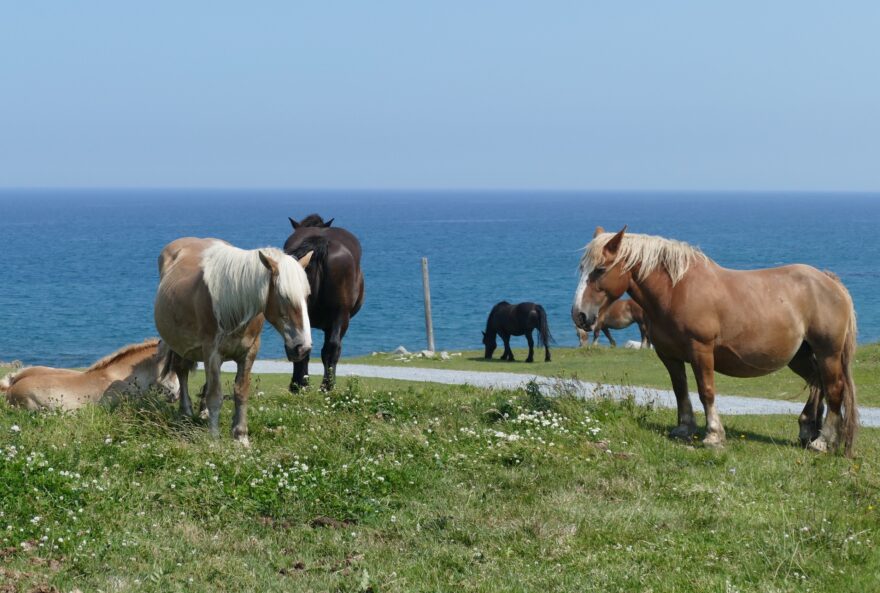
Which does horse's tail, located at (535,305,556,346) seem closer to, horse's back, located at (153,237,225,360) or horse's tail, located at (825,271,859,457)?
horse's tail, located at (825,271,859,457)

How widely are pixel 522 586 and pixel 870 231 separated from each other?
170063mm

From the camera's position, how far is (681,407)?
1234cm

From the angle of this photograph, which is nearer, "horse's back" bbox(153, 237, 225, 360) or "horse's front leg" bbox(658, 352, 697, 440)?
"horse's back" bbox(153, 237, 225, 360)

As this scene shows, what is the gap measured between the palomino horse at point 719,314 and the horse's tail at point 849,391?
11 millimetres

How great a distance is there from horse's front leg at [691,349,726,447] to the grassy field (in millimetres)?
251

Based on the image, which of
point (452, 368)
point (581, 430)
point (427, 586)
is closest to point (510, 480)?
point (581, 430)

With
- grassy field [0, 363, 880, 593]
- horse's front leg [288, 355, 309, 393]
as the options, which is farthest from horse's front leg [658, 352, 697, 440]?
horse's front leg [288, 355, 309, 393]

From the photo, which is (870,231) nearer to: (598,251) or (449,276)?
(449,276)

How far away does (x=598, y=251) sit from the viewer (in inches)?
460

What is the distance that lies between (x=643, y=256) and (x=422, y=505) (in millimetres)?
4148

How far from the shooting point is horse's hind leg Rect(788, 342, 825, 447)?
1254 centimetres

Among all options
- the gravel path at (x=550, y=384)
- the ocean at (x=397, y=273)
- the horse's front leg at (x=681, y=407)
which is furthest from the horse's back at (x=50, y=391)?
the ocean at (x=397, y=273)

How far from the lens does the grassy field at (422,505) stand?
25.7ft

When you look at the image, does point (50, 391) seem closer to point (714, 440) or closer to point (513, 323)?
point (714, 440)
